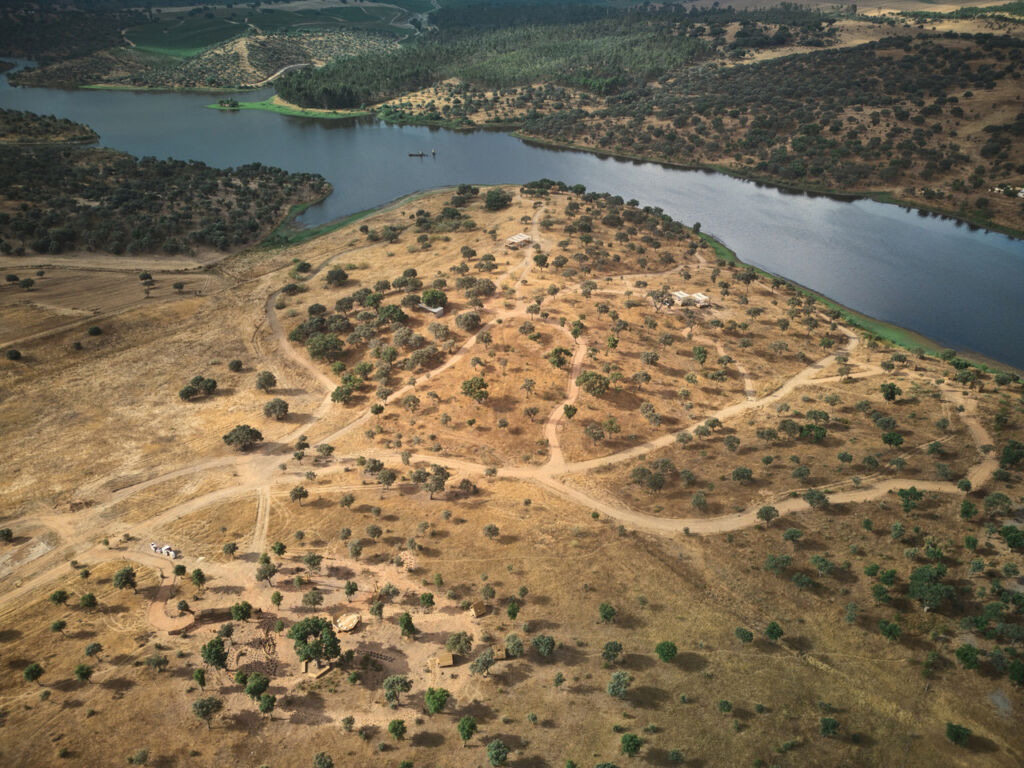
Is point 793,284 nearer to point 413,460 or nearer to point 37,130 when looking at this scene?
point 413,460

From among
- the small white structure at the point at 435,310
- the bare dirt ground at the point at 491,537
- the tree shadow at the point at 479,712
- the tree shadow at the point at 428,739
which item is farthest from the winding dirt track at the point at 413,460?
the tree shadow at the point at 479,712

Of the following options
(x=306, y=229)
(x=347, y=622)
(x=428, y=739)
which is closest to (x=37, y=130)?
(x=306, y=229)

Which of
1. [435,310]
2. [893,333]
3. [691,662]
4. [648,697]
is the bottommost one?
[648,697]

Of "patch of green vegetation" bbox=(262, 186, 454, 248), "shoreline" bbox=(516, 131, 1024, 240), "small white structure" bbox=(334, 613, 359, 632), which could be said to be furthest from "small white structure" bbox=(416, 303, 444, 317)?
"shoreline" bbox=(516, 131, 1024, 240)

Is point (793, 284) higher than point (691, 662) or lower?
higher

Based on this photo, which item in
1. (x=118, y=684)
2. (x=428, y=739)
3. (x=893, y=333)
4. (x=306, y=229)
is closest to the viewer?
(x=428, y=739)

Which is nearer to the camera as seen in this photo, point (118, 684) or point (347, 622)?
point (118, 684)

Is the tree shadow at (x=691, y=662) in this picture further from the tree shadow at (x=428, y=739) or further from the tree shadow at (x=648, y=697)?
the tree shadow at (x=428, y=739)

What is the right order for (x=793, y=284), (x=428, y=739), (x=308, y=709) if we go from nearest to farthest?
(x=428, y=739) → (x=308, y=709) → (x=793, y=284)

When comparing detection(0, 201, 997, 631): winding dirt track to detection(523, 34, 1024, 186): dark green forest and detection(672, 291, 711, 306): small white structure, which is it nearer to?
detection(672, 291, 711, 306): small white structure
